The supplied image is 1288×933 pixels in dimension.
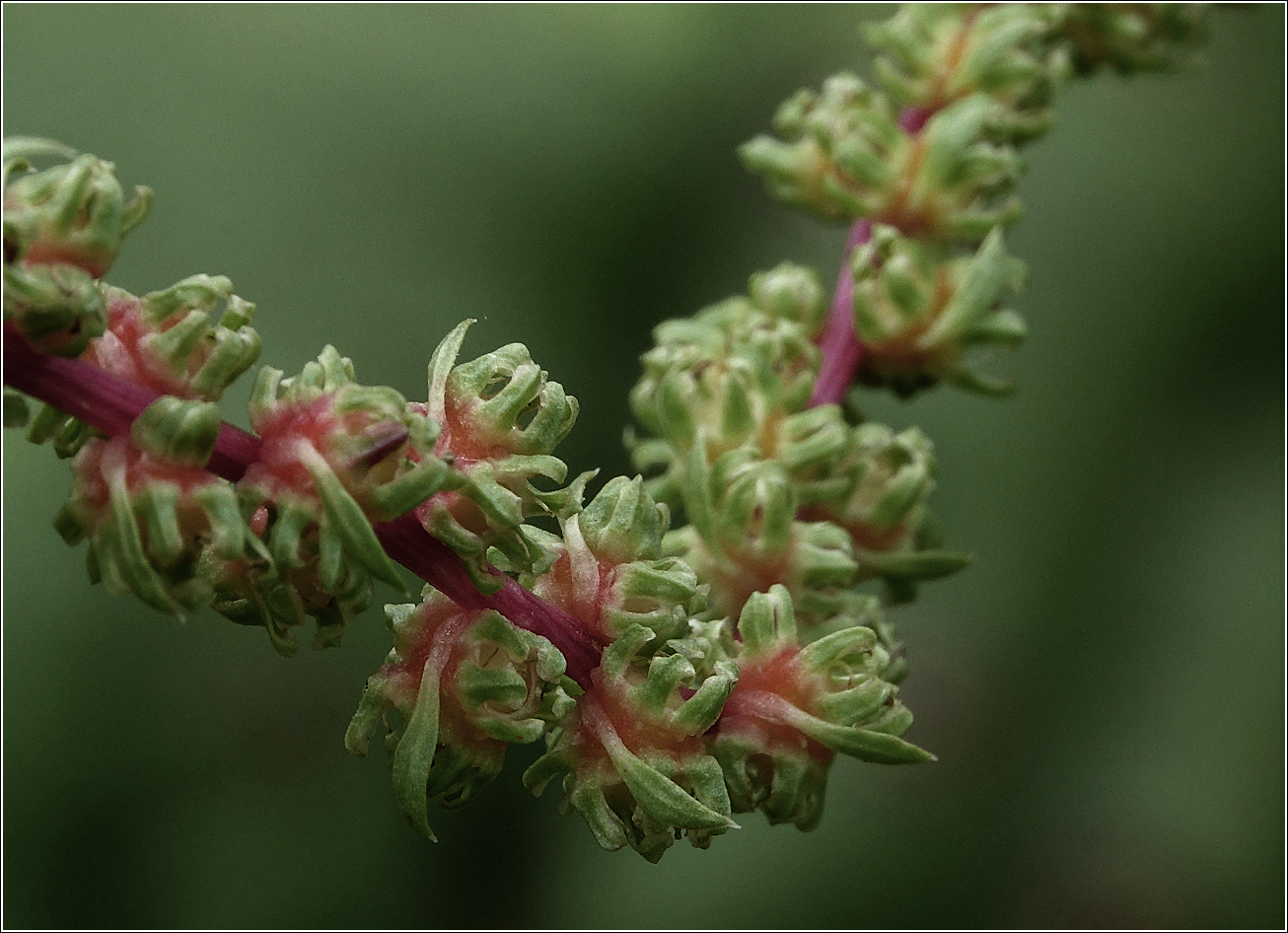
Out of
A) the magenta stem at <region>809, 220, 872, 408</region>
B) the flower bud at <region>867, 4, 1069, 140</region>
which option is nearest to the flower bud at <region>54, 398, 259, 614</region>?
the magenta stem at <region>809, 220, 872, 408</region>

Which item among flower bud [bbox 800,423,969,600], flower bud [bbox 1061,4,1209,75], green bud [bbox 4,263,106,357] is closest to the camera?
green bud [bbox 4,263,106,357]

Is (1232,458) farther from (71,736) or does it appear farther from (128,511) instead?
(128,511)

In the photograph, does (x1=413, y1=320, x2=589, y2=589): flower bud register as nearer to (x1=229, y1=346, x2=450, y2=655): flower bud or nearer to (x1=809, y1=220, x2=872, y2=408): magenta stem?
(x1=229, y1=346, x2=450, y2=655): flower bud

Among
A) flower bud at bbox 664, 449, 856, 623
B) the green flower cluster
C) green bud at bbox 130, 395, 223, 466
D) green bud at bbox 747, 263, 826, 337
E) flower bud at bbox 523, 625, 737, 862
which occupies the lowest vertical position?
flower bud at bbox 523, 625, 737, 862

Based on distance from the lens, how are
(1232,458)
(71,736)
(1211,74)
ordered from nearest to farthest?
(71,736)
(1232,458)
(1211,74)

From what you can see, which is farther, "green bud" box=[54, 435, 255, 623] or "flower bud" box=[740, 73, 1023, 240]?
"flower bud" box=[740, 73, 1023, 240]

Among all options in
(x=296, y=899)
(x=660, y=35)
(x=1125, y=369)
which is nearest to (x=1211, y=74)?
(x=1125, y=369)

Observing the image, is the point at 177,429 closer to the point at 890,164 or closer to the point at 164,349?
the point at 164,349

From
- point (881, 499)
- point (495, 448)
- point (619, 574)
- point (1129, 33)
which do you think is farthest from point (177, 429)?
point (1129, 33)

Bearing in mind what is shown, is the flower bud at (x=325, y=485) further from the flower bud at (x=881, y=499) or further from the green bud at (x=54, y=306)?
the flower bud at (x=881, y=499)

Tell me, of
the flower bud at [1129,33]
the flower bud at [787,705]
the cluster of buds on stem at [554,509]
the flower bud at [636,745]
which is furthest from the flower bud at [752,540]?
the flower bud at [1129,33]
